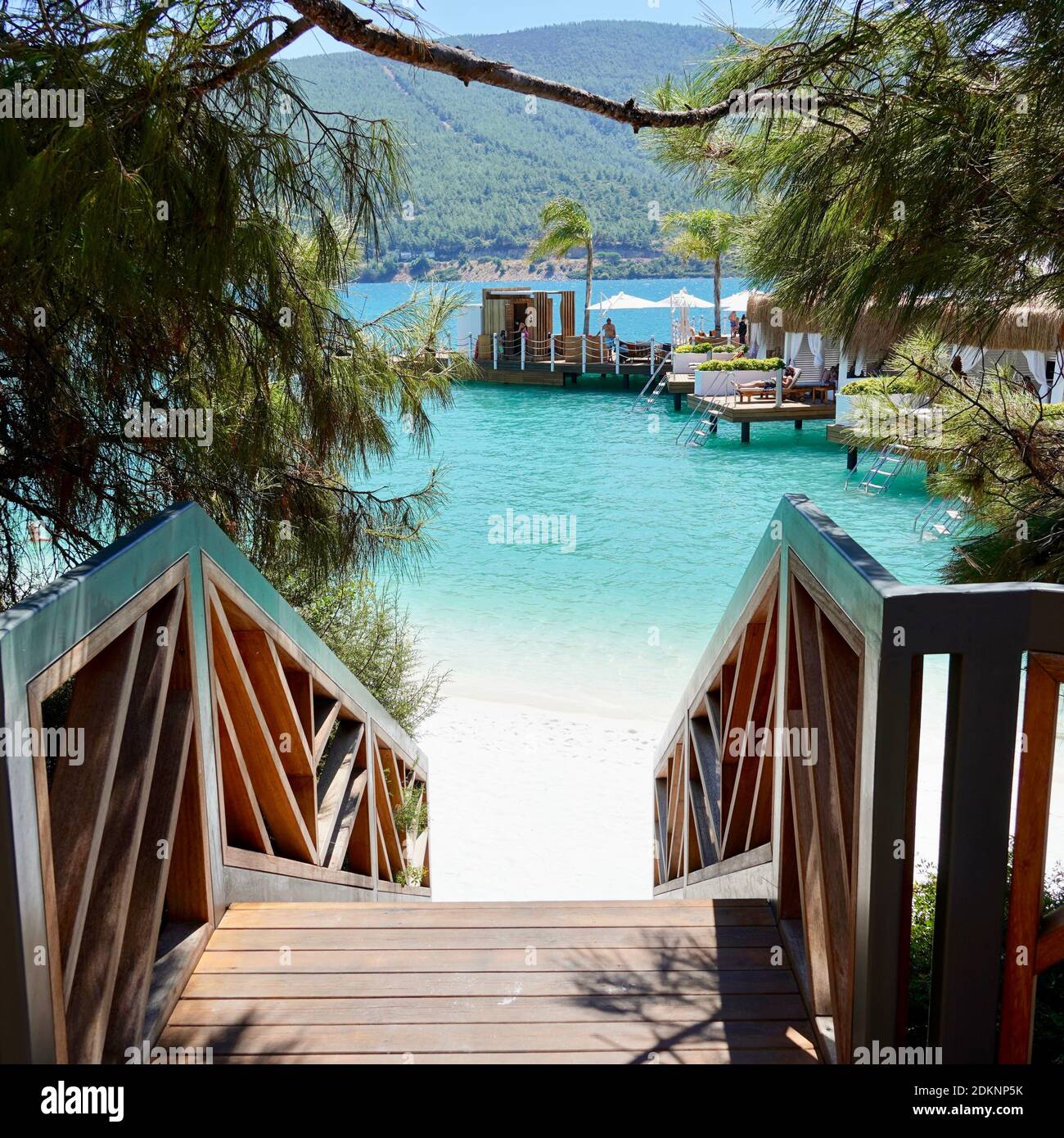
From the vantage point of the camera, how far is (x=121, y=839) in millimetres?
1960

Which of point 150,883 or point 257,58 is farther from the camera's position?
point 257,58

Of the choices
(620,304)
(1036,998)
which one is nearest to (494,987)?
(1036,998)

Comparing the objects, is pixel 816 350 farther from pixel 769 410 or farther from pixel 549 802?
pixel 549 802

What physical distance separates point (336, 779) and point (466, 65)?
103 inches

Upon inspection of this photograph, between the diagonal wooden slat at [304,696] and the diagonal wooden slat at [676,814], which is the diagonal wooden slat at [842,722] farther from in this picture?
the diagonal wooden slat at [676,814]


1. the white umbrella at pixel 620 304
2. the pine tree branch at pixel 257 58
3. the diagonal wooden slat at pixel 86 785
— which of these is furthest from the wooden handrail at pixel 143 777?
the white umbrella at pixel 620 304

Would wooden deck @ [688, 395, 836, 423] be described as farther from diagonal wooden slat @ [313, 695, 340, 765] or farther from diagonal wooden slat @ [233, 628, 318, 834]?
diagonal wooden slat @ [233, 628, 318, 834]

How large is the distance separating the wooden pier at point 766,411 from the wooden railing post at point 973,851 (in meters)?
24.2

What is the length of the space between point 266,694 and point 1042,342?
14.3m

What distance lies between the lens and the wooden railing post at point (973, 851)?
1.53 meters

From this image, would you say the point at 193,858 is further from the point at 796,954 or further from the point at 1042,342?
the point at 1042,342

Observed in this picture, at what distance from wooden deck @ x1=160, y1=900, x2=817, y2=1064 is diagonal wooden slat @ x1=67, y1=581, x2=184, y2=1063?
1.31ft
